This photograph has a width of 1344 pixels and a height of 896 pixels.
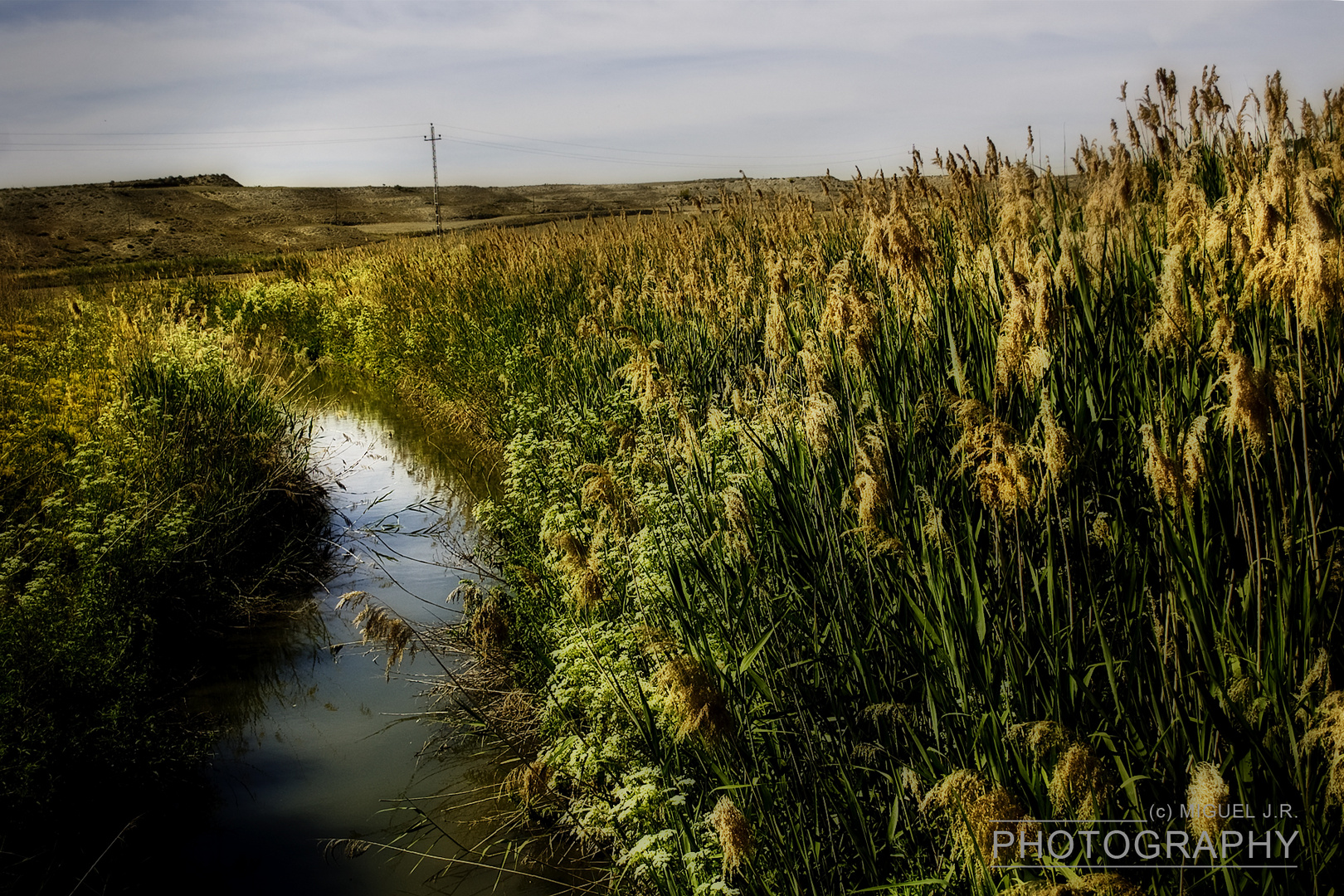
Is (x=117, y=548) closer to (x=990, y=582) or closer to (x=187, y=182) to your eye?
(x=990, y=582)

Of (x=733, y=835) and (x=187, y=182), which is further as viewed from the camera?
(x=187, y=182)

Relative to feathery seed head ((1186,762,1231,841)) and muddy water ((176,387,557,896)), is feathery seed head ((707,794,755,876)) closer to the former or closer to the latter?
feathery seed head ((1186,762,1231,841))

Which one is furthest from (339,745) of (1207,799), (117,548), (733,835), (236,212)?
(236,212)

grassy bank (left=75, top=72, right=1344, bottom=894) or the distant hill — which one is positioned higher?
the distant hill

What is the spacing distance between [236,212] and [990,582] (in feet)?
223

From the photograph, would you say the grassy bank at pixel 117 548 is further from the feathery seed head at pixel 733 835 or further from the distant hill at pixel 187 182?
the distant hill at pixel 187 182

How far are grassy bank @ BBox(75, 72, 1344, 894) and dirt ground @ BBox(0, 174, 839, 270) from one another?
43322mm

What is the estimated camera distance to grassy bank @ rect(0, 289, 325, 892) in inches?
144

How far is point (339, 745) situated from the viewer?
471 cm

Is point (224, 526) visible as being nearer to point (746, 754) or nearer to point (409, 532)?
point (409, 532)

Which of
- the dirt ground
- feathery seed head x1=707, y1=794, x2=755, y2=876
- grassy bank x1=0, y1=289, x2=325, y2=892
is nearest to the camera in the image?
feathery seed head x1=707, y1=794, x2=755, y2=876

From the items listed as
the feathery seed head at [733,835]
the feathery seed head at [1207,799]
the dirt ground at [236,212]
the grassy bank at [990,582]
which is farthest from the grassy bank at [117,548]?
the dirt ground at [236,212]

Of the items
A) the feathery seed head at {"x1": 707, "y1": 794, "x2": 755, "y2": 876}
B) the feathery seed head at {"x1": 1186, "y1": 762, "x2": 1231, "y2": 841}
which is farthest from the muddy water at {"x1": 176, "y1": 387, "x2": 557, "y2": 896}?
the feathery seed head at {"x1": 1186, "y1": 762, "x2": 1231, "y2": 841}

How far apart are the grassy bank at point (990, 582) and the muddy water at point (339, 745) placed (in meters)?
0.62
